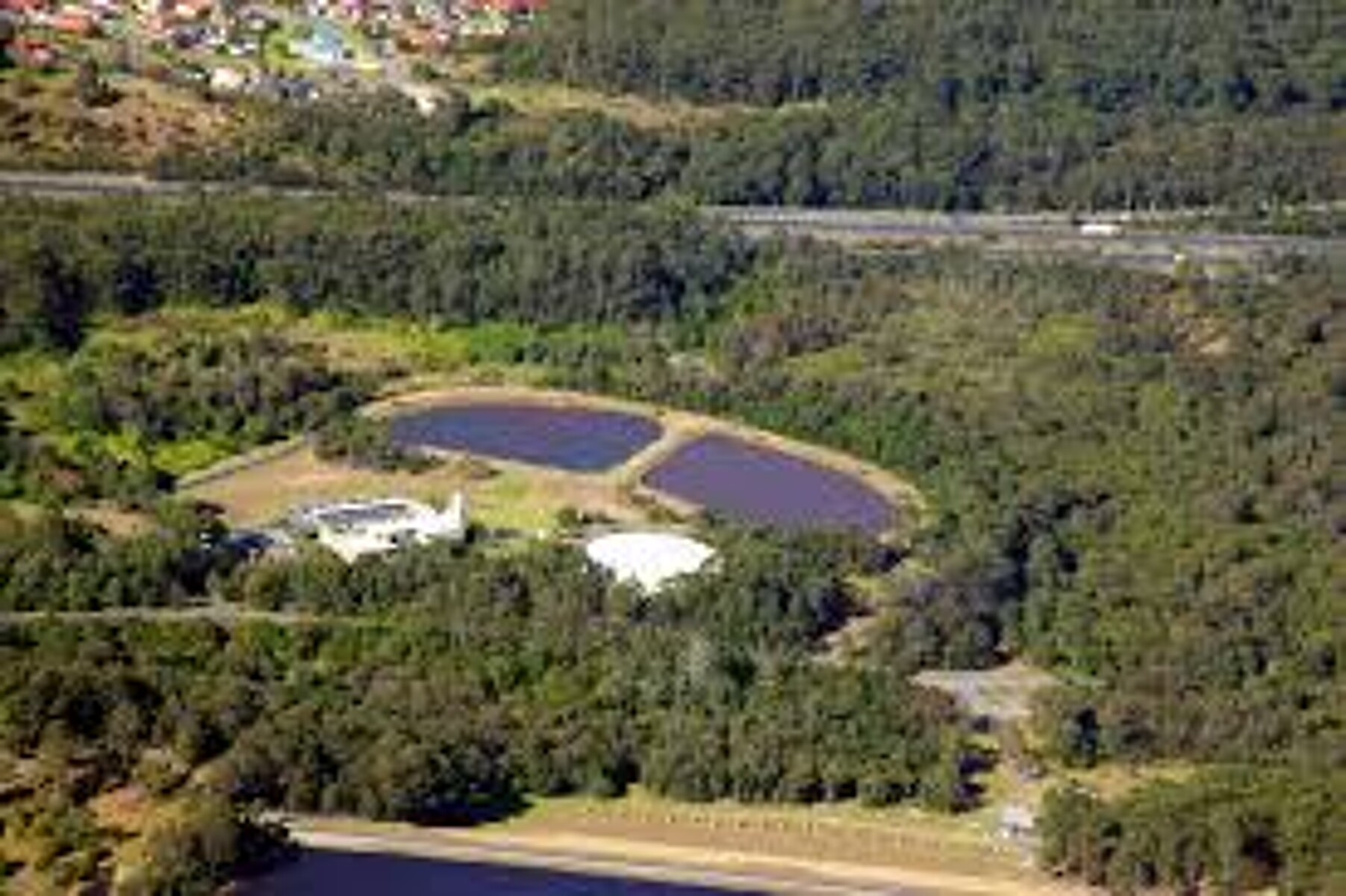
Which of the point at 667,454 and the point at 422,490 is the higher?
the point at 667,454

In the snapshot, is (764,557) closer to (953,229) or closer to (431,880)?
(431,880)

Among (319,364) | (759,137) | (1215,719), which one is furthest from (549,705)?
(759,137)

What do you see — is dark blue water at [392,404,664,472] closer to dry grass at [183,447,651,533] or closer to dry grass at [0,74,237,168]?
dry grass at [183,447,651,533]

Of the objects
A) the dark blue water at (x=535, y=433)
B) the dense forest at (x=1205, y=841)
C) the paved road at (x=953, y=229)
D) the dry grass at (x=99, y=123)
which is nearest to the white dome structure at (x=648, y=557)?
the dark blue water at (x=535, y=433)

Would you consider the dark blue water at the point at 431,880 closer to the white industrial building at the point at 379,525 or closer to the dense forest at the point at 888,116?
the white industrial building at the point at 379,525

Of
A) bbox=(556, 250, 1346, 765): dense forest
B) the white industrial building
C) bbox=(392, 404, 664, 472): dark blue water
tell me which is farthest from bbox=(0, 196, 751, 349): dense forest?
the white industrial building

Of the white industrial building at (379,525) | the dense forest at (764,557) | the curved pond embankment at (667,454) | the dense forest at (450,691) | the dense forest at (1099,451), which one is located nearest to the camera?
the dense forest at (450,691)

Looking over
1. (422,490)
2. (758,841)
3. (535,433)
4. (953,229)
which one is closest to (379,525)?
(422,490)
